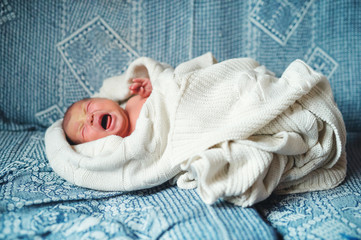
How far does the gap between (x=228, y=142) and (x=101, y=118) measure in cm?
47

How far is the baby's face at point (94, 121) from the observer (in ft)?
3.76

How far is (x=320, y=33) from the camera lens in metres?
1.40

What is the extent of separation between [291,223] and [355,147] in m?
0.57

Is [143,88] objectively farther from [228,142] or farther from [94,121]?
[228,142]

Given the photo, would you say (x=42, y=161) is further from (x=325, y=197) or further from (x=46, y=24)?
(x=325, y=197)

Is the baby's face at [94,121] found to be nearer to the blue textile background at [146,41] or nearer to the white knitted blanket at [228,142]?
the white knitted blanket at [228,142]

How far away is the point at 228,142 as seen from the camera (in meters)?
0.91

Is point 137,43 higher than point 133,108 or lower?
higher

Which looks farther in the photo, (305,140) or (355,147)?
(355,147)

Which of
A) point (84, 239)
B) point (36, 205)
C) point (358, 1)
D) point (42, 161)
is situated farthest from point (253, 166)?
point (358, 1)

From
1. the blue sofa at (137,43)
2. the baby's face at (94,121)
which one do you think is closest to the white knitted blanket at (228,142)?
the baby's face at (94,121)

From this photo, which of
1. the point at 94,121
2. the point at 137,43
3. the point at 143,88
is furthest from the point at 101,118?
the point at 137,43

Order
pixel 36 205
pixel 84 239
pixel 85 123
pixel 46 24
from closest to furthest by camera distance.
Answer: pixel 84 239
pixel 36 205
pixel 85 123
pixel 46 24

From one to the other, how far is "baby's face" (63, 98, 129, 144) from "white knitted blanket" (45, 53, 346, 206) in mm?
75
